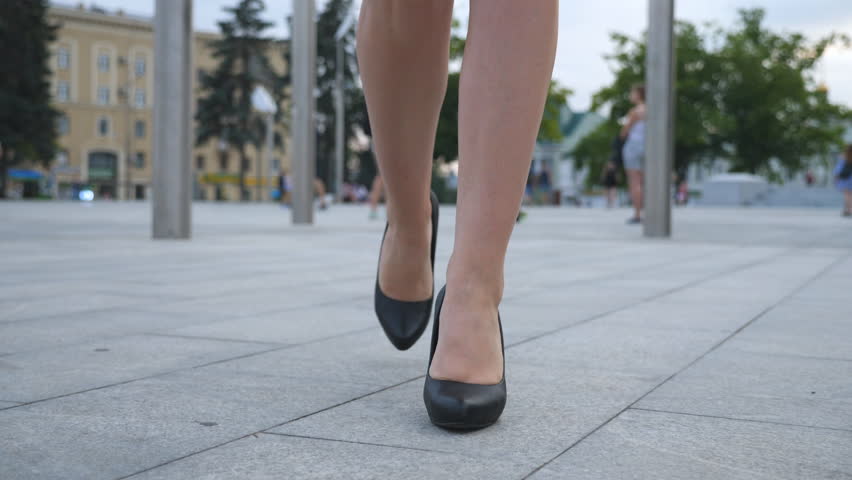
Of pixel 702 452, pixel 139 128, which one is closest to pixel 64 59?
pixel 139 128

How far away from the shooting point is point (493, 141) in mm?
1921

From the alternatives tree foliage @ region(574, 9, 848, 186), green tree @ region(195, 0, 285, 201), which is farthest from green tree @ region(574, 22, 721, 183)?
green tree @ region(195, 0, 285, 201)

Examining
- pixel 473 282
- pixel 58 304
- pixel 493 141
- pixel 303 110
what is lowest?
pixel 58 304

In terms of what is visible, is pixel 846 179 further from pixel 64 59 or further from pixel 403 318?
pixel 64 59

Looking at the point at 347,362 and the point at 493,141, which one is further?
the point at 347,362

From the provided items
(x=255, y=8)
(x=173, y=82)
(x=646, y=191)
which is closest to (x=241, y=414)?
(x=173, y=82)

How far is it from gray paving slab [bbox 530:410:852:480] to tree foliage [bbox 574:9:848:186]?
46.7m

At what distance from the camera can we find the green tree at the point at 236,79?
2576 inches

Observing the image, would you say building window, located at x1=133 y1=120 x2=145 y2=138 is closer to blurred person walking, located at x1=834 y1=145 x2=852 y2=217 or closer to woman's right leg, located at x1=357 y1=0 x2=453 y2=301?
blurred person walking, located at x1=834 y1=145 x2=852 y2=217

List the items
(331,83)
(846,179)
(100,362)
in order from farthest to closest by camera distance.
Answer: (331,83) < (846,179) < (100,362)

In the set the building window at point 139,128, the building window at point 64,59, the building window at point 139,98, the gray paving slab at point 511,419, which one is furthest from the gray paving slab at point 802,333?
the building window at point 139,98

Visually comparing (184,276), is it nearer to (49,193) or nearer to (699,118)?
(699,118)

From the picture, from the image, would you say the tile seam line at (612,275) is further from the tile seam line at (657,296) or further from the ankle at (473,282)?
the ankle at (473,282)

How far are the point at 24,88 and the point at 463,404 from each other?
53773mm
